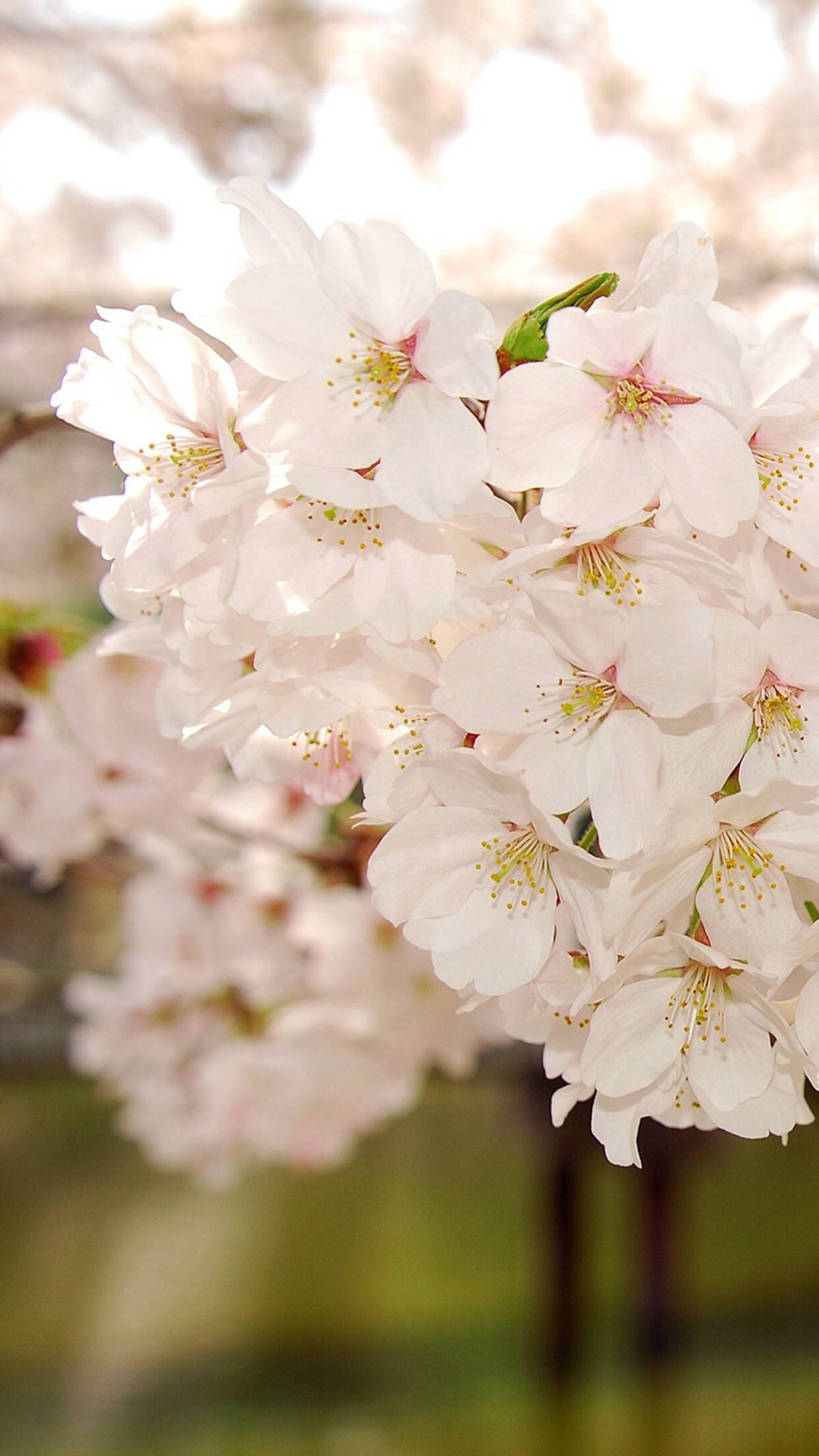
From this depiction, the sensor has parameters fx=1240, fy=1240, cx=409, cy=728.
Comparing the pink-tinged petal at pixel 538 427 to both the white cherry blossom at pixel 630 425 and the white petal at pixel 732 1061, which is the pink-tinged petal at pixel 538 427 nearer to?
the white cherry blossom at pixel 630 425

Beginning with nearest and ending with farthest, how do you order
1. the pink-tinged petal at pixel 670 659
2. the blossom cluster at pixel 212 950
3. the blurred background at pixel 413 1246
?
the pink-tinged petal at pixel 670 659 < the blossom cluster at pixel 212 950 < the blurred background at pixel 413 1246

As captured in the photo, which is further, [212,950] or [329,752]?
[212,950]

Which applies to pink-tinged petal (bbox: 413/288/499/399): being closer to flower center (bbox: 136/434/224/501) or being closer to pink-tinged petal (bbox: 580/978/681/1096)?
flower center (bbox: 136/434/224/501)

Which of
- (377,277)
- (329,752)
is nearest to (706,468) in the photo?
(377,277)

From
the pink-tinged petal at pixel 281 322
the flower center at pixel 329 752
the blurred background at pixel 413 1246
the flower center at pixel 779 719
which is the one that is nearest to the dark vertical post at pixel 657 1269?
the blurred background at pixel 413 1246

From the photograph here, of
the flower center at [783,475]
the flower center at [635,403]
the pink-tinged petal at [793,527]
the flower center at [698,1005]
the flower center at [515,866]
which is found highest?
the flower center at [635,403]

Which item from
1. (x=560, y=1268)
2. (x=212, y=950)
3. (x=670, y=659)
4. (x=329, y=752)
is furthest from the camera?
(x=560, y=1268)

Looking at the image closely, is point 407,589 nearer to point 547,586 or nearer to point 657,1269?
point 547,586

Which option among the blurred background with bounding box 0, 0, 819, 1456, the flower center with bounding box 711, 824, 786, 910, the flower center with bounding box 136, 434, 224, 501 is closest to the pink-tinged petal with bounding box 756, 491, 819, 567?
the flower center with bounding box 711, 824, 786, 910
